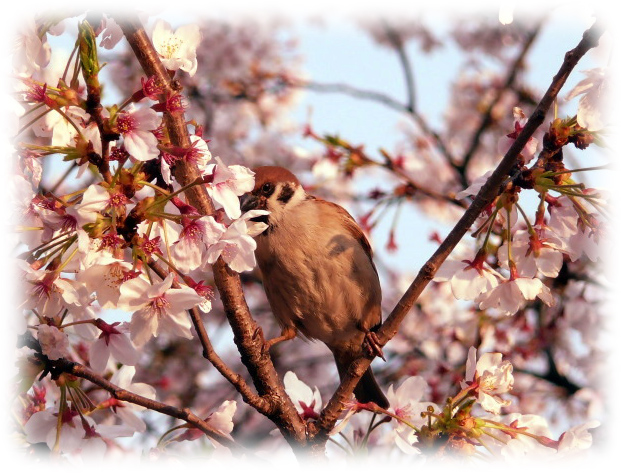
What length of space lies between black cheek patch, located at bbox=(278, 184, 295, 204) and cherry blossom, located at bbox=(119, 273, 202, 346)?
174 centimetres

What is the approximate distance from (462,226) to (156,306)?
0.81 m

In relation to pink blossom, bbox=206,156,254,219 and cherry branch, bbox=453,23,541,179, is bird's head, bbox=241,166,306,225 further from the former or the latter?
cherry branch, bbox=453,23,541,179

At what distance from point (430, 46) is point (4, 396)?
20.5 ft

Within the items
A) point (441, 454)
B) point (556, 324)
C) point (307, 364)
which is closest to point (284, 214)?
point (441, 454)

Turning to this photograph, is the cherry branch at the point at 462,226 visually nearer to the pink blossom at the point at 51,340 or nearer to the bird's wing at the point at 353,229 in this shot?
the pink blossom at the point at 51,340

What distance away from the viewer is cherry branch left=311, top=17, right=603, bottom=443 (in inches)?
70.8

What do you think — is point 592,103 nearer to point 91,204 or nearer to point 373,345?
point 373,345

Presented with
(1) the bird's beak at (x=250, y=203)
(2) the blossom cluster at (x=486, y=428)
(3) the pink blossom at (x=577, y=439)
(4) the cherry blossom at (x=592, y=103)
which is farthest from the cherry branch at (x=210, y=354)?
(1) the bird's beak at (x=250, y=203)

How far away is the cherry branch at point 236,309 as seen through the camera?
2066 millimetres

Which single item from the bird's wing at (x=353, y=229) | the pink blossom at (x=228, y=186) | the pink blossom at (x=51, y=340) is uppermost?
the bird's wing at (x=353, y=229)

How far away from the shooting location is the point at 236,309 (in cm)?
228

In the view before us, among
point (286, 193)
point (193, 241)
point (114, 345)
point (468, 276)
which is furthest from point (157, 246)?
point (286, 193)

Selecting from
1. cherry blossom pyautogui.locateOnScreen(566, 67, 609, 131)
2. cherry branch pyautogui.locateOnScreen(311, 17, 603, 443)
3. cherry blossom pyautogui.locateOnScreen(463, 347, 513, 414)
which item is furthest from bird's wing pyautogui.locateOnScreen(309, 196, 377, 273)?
cherry blossom pyautogui.locateOnScreen(566, 67, 609, 131)

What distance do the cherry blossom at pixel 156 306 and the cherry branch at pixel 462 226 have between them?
589 millimetres
